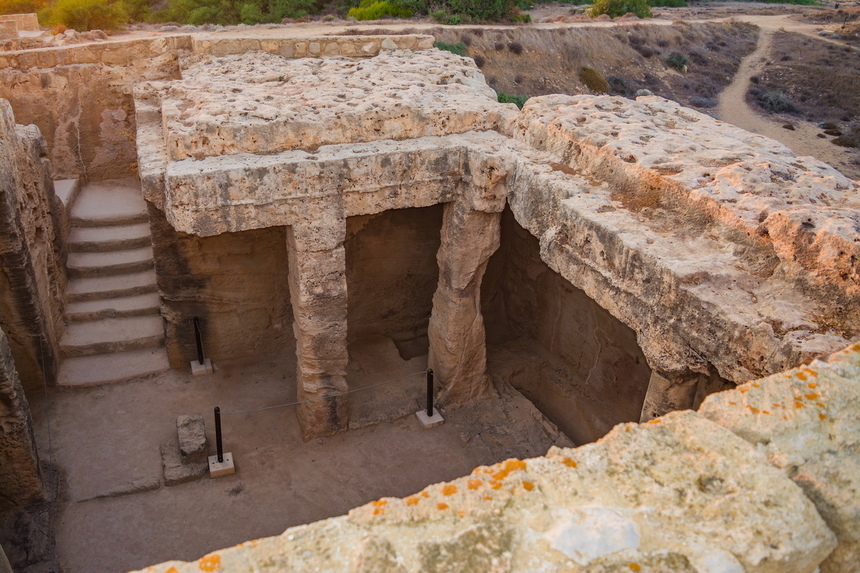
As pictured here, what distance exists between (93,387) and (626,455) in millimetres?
6851

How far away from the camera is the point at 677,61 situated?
23.7 metres

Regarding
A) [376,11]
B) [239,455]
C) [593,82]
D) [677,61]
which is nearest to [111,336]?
[239,455]

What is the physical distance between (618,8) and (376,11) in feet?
39.5

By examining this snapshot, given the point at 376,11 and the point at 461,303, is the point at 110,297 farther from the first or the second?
the point at 376,11

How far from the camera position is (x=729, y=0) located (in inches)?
1494

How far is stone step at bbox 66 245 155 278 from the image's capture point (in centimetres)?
889

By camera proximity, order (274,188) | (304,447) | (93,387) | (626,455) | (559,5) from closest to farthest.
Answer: (626,455) → (274,188) → (304,447) → (93,387) → (559,5)

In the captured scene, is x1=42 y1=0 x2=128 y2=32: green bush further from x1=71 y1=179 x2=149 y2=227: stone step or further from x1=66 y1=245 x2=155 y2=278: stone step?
x1=66 y1=245 x2=155 y2=278: stone step

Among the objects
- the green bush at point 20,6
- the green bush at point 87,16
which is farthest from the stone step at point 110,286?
the green bush at point 20,6

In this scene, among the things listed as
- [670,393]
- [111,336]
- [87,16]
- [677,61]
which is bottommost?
[111,336]

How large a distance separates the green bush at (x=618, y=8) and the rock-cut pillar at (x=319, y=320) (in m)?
23.8

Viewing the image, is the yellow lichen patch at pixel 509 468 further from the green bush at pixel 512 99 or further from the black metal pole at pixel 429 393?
the green bush at pixel 512 99

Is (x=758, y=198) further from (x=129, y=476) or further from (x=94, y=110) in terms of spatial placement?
(x=94, y=110)

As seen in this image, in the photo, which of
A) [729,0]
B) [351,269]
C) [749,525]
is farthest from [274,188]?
[729,0]
